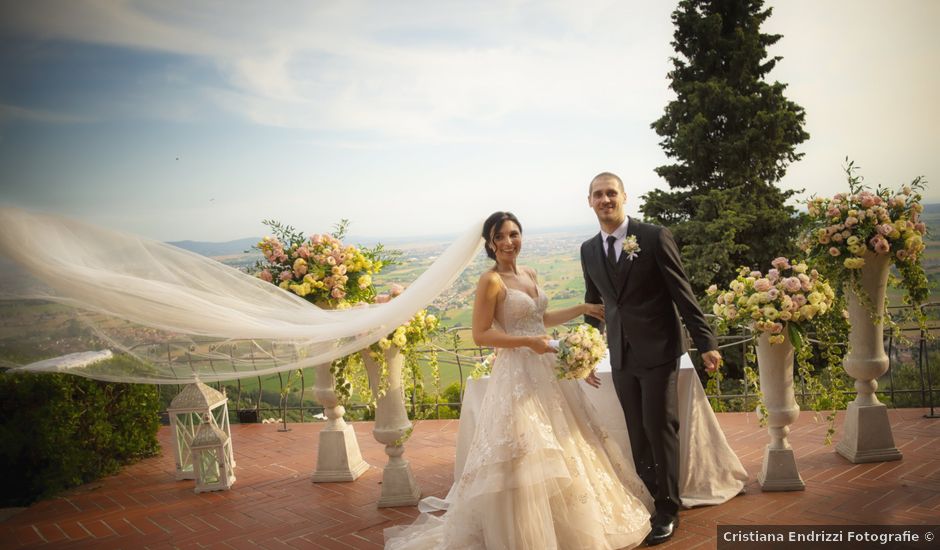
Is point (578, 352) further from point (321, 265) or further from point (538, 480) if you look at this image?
point (321, 265)

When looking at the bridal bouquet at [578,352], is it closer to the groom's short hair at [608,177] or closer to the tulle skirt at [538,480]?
the tulle skirt at [538,480]

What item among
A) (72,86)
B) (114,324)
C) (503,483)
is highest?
(72,86)

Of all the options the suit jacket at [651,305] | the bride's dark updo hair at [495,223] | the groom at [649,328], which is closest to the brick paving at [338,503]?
the groom at [649,328]

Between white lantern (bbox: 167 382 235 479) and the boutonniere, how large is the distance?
430 cm

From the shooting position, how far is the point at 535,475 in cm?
374

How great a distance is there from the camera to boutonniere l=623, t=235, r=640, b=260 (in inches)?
160

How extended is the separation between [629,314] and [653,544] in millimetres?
1546

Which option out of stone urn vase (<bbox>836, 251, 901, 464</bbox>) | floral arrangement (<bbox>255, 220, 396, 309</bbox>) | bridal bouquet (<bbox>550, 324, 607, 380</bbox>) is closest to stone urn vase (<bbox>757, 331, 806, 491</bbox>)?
stone urn vase (<bbox>836, 251, 901, 464</bbox>)

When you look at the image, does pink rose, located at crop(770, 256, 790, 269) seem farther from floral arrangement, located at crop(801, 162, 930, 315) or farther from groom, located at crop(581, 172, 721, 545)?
groom, located at crop(581, 172, 721, 545)

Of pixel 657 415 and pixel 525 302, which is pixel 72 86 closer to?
pixel 525 302

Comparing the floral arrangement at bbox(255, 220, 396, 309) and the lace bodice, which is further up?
the floral arrangement at bbox(255, 220, 396, 309)

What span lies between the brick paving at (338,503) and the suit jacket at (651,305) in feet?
4.27

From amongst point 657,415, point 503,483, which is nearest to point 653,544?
point 657,415

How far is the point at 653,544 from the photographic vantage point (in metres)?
4.05
